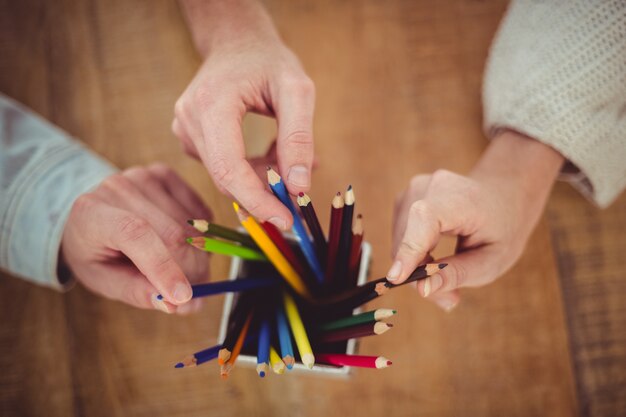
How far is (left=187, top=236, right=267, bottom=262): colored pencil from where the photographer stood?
25 centimetres

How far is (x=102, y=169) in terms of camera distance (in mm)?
374

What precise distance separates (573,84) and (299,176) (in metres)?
0.20

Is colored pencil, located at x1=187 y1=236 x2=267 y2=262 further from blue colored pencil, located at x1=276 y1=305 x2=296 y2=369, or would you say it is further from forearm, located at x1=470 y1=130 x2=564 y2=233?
forearm, located at x1=470 y1=130 x2=564 y2=233

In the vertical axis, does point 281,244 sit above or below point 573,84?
below

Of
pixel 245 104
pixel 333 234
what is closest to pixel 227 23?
pixel 245 104

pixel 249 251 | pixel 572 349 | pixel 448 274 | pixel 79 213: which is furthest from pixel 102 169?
pixel 572 349

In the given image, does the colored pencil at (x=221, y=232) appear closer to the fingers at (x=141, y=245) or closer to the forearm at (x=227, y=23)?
the fingers at (x=141, y=245)

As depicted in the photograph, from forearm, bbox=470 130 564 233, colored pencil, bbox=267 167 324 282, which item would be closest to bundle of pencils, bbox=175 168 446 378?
colored pencil, bbox=267 167 324 282

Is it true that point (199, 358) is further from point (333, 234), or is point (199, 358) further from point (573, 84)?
point (573, 84)

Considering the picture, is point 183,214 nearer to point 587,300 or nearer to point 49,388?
point 49,388

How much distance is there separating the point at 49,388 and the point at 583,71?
456mm

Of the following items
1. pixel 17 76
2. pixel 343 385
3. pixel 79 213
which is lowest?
pixel 343 385

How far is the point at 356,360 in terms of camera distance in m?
0.24

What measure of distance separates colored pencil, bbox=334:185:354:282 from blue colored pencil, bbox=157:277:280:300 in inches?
1.8
